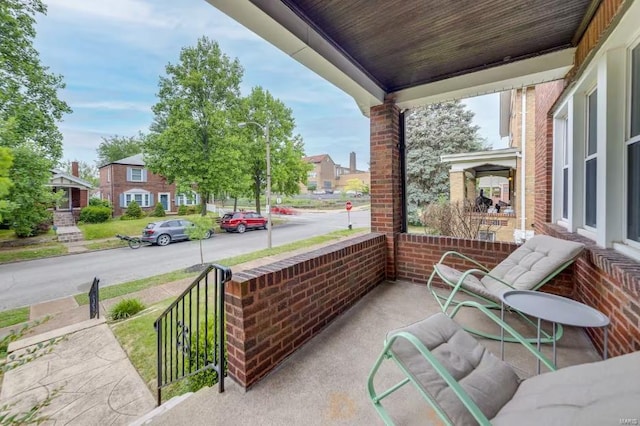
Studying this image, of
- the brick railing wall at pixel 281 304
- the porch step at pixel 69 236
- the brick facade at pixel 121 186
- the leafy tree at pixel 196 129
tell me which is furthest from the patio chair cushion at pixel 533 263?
the brick facade at pixel 121 186

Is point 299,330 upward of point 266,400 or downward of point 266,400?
upward

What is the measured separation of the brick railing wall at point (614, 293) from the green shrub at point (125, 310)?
621 cm

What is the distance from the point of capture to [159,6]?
17.2 ft

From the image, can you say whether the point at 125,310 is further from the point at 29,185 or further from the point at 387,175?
the point at 29,185

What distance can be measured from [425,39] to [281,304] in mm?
2775

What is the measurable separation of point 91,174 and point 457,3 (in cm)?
4139

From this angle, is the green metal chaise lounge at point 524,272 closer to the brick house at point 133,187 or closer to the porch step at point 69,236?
the porch step at point 69,236

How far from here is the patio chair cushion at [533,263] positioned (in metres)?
2.26

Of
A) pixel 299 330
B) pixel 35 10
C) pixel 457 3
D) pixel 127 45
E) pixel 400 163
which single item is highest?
pixel 35 10

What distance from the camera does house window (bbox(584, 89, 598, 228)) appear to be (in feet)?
8.26

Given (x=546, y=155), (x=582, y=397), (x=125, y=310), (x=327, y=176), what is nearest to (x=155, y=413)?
(x=582, y=397)

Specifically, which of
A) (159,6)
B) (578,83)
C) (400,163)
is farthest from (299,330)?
(159,6)

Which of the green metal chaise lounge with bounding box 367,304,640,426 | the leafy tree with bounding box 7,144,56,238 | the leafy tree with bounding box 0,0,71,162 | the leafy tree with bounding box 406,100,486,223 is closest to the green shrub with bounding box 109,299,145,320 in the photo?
the green metal chaise lounge with bounding box 367,304,640,426

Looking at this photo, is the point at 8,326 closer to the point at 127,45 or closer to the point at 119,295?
the point at 119,295
